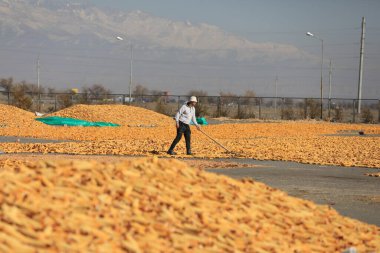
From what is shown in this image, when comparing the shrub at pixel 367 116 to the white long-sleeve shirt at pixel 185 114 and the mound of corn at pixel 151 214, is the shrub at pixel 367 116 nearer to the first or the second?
the white long-sleeve shirt at pixel 185 114

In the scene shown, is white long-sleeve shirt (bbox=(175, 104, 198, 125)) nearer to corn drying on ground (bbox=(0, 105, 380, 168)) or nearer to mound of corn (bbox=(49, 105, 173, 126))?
corn drying on ground (bbox=(0, 105, 380, 168))

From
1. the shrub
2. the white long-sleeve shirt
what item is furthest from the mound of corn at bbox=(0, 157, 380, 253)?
the shrub

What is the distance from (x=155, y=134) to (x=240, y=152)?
11.7 meters

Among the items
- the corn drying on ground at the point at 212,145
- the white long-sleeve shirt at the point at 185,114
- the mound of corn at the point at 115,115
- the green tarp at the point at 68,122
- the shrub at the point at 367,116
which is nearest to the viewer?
the white long-sleeve shirt at the point at 185,114

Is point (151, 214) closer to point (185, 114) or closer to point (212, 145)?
point (185, 114)

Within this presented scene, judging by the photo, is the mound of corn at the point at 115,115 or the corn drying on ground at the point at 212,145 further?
the mound of corn at the point at 115,115

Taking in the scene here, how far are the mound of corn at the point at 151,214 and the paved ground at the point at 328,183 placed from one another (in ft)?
9.71

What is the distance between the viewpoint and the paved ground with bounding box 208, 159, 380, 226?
44.5ft

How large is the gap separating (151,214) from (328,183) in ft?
31.8

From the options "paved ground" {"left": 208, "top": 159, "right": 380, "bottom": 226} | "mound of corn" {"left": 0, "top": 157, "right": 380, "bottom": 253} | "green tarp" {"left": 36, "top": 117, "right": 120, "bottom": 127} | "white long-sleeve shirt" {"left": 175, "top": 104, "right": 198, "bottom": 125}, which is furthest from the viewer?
"green tarp" {"left": 36, "top": 117, "right": 120, "bottom": 127}

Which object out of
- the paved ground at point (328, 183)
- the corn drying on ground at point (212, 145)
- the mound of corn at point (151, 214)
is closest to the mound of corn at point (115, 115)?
the corn drying on ground at point (212, 145)

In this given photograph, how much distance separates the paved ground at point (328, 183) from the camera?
13.6 metres

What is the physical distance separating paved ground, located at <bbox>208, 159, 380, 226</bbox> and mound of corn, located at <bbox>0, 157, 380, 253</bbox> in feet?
9.71

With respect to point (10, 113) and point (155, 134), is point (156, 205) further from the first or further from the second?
point (10, 113)
